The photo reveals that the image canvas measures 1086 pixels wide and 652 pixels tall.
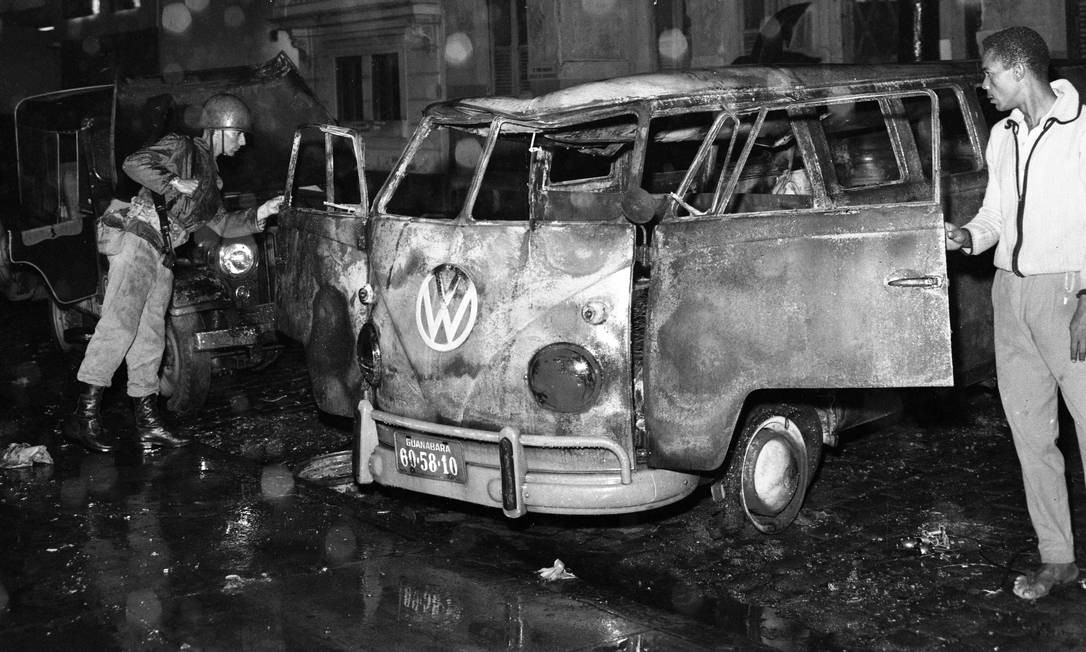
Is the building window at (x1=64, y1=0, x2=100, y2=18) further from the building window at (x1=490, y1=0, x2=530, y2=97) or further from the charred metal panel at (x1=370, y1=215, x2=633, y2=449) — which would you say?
the charred metal panel at (x1=370, y1=215, x2=633, y2=449)

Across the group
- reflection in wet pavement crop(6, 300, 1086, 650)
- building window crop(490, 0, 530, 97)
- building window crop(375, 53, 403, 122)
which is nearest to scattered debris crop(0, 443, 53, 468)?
reflection in wet pavement crop(6, 300, 1086, 650)

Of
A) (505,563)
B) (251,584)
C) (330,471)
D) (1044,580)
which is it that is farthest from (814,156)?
(330,471)

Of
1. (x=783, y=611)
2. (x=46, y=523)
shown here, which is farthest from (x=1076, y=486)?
(x=46, y=523)

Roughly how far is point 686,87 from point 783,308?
1.22 m

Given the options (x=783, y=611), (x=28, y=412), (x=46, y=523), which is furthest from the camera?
(x=28, y=412)

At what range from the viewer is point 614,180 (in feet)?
22.7

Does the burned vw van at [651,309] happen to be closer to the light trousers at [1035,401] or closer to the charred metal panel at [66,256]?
the light trousers at [1035,401]

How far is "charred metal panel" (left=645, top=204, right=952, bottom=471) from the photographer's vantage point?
15.2ft

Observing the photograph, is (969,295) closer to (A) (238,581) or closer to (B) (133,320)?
(A) (238,581)

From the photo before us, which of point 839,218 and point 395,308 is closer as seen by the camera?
point 839,218

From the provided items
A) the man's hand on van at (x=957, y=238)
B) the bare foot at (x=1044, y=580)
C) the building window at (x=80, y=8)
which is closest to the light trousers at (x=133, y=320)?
the man's hand on van at (x=957, y=238)

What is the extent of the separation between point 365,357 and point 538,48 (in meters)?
12.1

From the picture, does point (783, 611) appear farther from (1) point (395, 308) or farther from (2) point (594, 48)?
(2) point (594, 48)

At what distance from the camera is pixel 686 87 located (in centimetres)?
541
